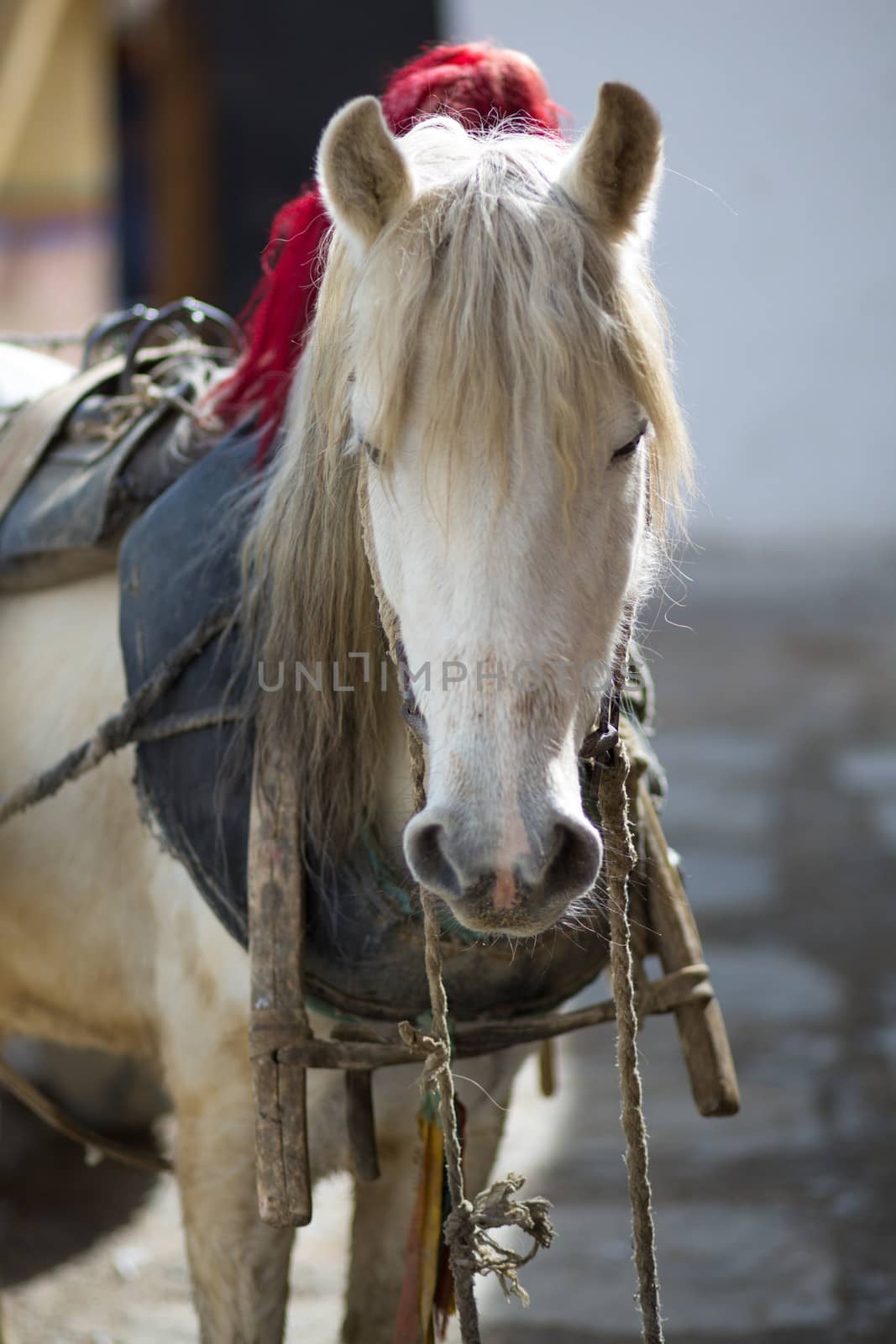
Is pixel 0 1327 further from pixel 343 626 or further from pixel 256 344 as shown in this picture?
pixel 256 344

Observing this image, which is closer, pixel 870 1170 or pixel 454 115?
pixel 454 115

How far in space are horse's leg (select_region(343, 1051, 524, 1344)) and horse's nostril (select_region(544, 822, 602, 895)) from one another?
56cm

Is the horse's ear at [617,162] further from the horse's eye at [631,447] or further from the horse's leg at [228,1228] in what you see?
the horse's leg at [228,1228]

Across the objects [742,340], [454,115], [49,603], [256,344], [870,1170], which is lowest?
[870,1170]

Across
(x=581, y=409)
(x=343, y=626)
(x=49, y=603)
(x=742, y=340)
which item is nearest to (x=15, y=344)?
(x=49, y=603)

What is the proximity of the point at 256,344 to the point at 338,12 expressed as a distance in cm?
585

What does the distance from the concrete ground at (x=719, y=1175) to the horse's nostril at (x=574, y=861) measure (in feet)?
4.48

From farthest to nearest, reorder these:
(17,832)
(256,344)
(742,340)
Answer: (742,340) < (17,832) < (256,344)

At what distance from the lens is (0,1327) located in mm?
2018

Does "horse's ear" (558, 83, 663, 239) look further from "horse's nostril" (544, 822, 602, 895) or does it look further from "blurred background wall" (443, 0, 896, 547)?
"blurred background wall" (443, 0, 896, 547)

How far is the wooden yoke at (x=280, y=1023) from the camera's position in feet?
4.21

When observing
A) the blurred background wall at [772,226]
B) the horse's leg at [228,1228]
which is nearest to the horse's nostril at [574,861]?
the horse's leg at [228,1228]

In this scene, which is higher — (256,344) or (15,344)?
(256,344)

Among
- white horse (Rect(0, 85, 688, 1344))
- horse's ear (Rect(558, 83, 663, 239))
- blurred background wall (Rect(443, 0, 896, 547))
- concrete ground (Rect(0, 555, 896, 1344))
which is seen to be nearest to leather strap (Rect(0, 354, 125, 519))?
white horse (Rect(0, 85, 688, 1344))
